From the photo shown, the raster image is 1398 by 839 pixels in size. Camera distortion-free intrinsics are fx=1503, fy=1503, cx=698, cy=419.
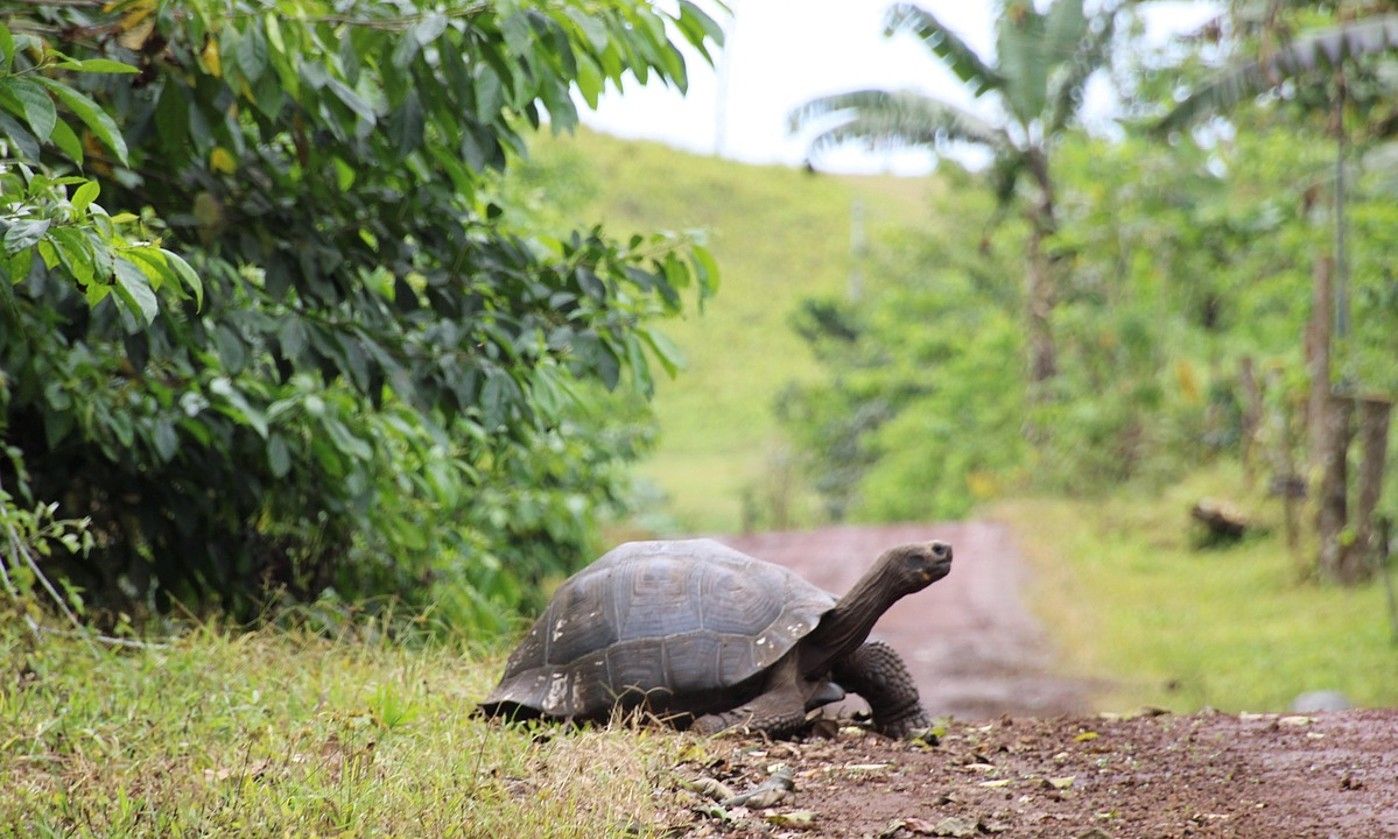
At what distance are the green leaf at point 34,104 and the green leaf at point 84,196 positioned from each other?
0.34 m

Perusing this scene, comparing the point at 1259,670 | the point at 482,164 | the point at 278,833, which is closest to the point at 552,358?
the point at 482,164

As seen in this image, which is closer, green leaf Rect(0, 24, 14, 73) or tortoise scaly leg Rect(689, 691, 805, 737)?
green leaf Rect(0, 24, 14, 73)

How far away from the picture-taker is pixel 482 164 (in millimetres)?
5301

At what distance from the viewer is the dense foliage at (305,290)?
4707mm

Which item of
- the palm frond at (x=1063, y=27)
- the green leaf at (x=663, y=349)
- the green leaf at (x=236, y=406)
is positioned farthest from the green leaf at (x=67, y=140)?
the palm frond at (x=1063, y=27)

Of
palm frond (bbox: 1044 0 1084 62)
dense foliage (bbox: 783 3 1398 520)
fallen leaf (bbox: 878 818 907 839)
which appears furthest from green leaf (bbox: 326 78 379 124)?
palm frond (bbox: 1044 0 1084 62)

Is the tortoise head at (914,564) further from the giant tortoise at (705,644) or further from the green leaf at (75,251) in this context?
the green leaf at (75,251)

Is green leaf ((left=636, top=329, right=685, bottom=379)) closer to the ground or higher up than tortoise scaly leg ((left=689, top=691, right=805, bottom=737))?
higher up

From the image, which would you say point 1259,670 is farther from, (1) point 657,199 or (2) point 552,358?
(1) point 657,199

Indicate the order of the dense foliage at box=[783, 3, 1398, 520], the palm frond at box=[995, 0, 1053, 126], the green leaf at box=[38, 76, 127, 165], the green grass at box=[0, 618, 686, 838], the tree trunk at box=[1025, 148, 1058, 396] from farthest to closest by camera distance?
the tree trunk at box=[1025, 148, 1058, 396]
the palm frond at box=[995, 0, 1053, 126]
the dense foliage at box=[783, 3, 1398, 520]
the green leaf at box=[38, 76, 127, 165]
the green grass at box=[0, 618, 686, 838]

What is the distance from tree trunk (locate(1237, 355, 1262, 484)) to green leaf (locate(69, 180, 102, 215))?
1447cm

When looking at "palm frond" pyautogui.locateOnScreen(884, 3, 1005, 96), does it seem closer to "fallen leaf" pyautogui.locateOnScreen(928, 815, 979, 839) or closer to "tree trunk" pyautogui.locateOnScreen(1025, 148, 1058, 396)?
"tree trunk" pyautogui.locateOnScreen(1025, 148, 1058, 396)

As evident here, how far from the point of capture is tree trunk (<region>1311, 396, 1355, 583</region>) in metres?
12.3

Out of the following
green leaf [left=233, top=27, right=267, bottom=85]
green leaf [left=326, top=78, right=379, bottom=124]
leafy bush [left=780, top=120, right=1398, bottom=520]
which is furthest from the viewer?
leafy bush [left=780, top=120, right=1398, bottom=520]
